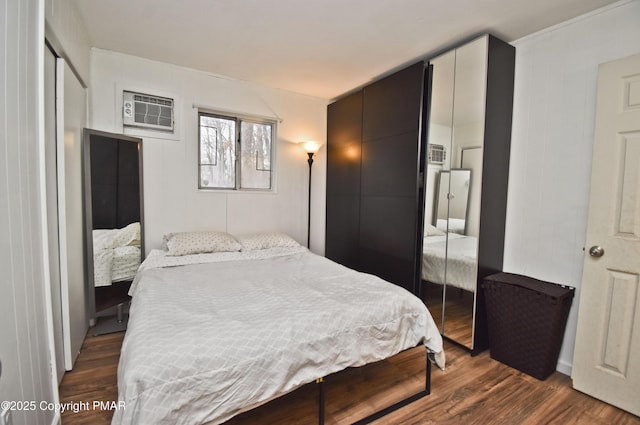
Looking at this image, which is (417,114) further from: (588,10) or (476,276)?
(476,276)

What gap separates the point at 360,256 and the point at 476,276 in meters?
1.31

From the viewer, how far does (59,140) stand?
1941 mm

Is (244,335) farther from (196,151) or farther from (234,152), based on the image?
(234,152)

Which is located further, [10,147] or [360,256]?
[360,256]

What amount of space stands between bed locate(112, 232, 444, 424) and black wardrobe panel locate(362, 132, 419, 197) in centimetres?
107

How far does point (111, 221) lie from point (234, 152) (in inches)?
59.1

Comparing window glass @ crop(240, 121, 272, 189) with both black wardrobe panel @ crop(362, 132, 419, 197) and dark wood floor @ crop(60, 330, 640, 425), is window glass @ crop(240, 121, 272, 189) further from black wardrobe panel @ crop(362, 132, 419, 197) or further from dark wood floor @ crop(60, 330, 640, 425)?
dark wood floor @ crop(60, 330, 640, 425)

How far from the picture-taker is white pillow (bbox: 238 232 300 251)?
3183mm

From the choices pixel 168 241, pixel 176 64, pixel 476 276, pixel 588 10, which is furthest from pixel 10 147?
pixel 588 10

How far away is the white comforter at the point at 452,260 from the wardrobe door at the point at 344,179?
0.94 meters

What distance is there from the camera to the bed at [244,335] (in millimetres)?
1193

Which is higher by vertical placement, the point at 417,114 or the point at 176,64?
the point at 176,64

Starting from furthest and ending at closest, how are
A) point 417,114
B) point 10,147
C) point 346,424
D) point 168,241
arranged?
1. point 168,241
2. point 417,114
3. point 346,424
4. point 10,147

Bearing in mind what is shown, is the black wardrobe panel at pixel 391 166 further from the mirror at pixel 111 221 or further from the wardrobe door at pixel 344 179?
the mirror at pixel 111 221
